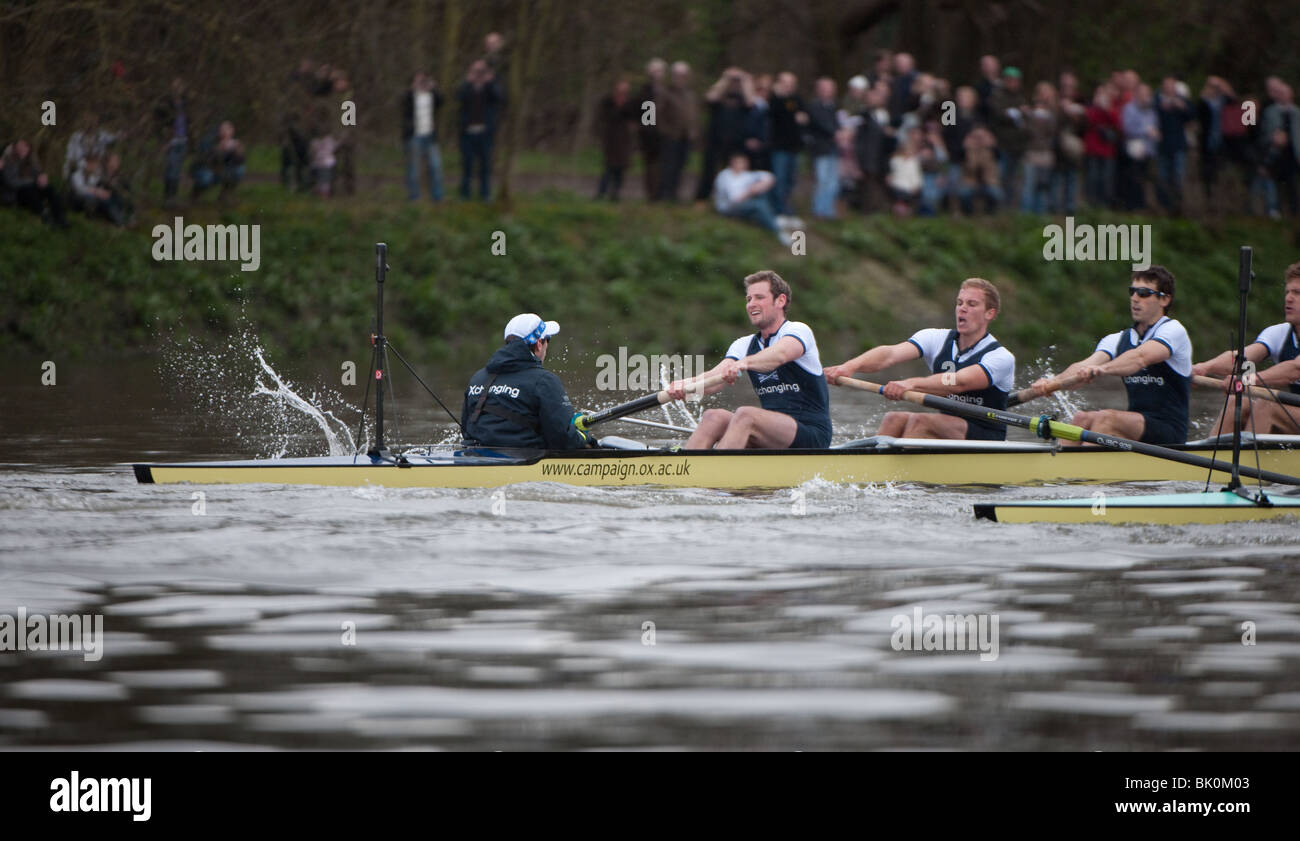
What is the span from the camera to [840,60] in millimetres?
27750

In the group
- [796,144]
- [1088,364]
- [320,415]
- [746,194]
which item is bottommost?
[320,415]

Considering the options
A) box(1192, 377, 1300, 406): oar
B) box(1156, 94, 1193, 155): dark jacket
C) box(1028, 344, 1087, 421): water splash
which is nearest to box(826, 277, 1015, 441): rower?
box(1192, 377, 1300, 406): oar

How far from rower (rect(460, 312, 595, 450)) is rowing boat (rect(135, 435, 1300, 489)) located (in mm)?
151

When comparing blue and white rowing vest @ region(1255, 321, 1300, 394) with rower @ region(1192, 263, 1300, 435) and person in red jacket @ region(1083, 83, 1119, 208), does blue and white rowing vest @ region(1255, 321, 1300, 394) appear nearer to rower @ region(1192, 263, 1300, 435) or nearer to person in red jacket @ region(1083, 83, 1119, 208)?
rower @ region(1192, 263, 1300, 435)

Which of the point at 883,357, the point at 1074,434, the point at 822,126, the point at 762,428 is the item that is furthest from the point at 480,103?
the point at 1074,434

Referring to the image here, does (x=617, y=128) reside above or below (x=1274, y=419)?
above

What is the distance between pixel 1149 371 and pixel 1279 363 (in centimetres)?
110

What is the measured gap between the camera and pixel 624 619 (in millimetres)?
7309

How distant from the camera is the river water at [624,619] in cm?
581

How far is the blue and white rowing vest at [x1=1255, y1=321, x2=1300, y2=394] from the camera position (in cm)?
1202

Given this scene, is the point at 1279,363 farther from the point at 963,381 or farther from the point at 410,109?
the point at 410,109

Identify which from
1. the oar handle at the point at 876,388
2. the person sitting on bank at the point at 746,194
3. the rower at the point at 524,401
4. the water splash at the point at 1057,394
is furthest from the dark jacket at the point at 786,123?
the rower at the point at 524,401
